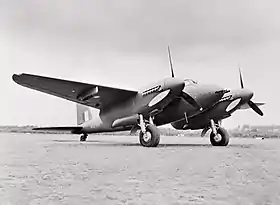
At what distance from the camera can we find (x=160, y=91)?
5.71 meters

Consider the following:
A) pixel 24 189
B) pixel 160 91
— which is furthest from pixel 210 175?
pixel 160 91

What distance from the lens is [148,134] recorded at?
5832mm

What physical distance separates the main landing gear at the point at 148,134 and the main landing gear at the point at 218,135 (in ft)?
5.55

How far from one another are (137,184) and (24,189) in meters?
0.63

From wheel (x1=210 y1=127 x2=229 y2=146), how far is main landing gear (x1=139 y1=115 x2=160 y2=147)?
1.69 metres

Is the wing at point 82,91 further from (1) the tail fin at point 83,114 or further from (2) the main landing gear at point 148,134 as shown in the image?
(1) the tail fin at point 83,114

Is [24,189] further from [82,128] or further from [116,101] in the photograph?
[82,128]

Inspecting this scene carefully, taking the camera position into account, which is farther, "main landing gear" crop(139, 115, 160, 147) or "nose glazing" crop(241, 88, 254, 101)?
"nose glazing" crop(241, 88, 254, 101)

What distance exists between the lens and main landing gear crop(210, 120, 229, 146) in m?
6.85

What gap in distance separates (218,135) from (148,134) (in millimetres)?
1832

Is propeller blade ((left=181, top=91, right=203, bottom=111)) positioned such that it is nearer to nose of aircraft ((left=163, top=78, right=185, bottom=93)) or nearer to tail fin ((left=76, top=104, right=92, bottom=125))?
nose of aircraft ((left=163, top=78, right=185, bottom=93))

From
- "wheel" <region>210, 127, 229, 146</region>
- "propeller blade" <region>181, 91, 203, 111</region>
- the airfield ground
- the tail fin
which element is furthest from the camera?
the tail fin

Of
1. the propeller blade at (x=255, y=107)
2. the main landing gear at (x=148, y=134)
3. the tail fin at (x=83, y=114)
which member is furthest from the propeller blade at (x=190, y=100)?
the tail fin at (x=83, y=114)

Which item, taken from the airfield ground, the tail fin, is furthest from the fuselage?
the airfield ground
